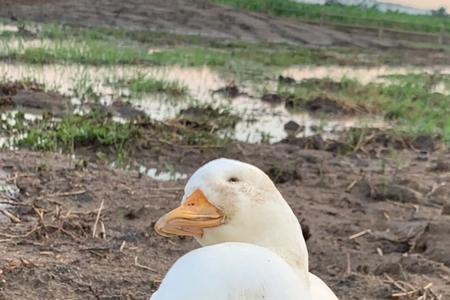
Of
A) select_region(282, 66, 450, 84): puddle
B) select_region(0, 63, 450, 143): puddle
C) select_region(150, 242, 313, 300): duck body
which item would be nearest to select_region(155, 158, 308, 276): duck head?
select_region(150, 242, 313, 300): duck body

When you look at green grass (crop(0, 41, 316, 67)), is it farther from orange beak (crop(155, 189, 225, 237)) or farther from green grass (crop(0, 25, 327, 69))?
orange beak (crop(155, 189, 225, 237))

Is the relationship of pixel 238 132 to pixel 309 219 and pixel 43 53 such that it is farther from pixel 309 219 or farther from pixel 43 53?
pixel 43 53

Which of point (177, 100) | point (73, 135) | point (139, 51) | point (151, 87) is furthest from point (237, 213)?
point (139, 51)

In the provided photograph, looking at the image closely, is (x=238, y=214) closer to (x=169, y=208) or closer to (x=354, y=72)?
(x=169, y=208)

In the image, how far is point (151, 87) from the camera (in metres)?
13.9

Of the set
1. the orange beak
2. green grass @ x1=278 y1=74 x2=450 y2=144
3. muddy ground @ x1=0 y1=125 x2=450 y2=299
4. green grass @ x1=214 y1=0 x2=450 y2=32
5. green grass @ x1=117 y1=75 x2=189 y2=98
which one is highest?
the orange beak

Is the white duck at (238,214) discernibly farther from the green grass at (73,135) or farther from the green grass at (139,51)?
the green grass at (139,51)

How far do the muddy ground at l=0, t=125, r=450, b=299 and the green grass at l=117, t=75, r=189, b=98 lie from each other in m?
4.03

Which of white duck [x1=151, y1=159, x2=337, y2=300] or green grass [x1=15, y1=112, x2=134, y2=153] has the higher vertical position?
white duck [x1=151, y1=159, x2=337, y2=300]

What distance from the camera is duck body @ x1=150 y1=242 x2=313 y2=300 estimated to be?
2609 millimetres

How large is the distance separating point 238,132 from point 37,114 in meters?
2.44

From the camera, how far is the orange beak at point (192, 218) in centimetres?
295

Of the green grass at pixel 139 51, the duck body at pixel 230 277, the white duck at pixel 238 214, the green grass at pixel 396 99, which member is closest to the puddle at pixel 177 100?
the green grass at pixel 396 99

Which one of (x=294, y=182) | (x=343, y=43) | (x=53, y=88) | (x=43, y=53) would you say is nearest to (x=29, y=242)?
(x=294, y=182)
